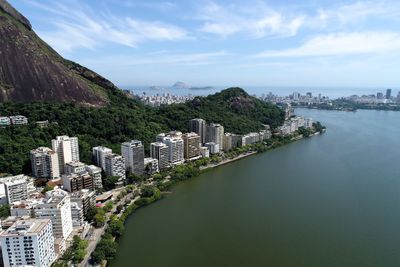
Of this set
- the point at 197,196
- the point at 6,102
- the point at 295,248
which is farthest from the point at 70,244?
the point at 6,102

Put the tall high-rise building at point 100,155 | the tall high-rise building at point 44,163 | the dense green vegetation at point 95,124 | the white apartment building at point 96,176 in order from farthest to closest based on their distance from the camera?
the dense green vegetation at point 95,124 → the tall high-rise building at point 100,155 → the tall high-rise building at point 44,163 → the white apartment building at point 96,176

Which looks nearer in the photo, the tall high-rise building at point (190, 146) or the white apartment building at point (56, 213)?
the white apartment building at point (56, 213)

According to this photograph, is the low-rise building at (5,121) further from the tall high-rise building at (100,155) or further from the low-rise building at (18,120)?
A: the tall high-rise building at (100,155)

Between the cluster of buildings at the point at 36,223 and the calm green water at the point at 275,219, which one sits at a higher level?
the cluster of buildings at the point at 36,223

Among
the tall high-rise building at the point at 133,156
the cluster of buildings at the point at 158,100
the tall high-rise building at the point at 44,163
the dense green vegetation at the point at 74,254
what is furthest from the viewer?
the cluster of buildings at the point at 158,100

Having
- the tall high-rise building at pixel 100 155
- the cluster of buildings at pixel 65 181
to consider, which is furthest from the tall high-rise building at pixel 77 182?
the tall high-rise building at pixel 100 155

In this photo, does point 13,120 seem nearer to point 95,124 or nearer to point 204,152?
point 95,124

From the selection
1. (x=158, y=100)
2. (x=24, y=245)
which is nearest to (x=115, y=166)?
(x=24, y=245)
